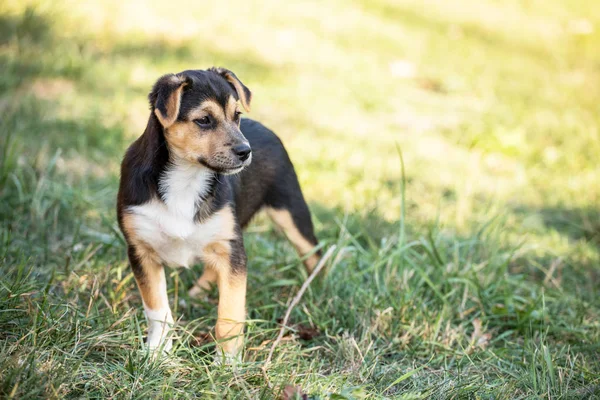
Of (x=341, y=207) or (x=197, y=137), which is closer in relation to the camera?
(x=197, y=137)

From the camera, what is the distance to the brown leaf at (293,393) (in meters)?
3.15

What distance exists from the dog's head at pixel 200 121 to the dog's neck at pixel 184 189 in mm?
79

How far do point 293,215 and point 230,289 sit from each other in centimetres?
99

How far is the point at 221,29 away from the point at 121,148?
4854mm

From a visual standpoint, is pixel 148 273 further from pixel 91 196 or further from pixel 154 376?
pixel 91 196

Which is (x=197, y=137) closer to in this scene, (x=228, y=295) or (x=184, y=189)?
(x=184, y=189)

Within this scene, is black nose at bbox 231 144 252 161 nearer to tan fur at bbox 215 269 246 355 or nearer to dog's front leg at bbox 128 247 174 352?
tan fur at bbox 215 269 246 355

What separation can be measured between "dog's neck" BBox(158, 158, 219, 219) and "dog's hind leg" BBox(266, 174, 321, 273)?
834 mm

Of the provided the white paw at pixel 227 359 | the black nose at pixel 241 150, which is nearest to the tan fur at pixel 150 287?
the white paw at pixel 227 359


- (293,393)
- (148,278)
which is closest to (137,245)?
(148,278)

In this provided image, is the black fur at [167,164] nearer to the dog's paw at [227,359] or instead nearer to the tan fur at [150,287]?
the tan fur at [150,287]

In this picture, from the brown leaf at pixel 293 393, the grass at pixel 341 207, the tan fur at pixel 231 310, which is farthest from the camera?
the tan fur at pixel 231 310

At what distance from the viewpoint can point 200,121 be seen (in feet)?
12.5

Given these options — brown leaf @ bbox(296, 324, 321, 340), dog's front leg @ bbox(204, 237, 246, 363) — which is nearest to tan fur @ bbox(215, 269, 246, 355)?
dog's front leg @ bbox(204, 237, 246, 363)
